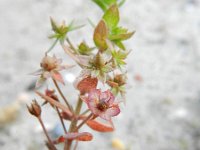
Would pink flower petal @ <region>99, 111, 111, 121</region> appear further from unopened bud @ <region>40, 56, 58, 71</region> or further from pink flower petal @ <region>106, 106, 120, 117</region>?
unopened bud @ <region>40, 56, 58, 71</region>

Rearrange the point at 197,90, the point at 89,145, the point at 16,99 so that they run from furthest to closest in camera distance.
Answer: the point at 197,90, the point at 16,99, the point at 89,145

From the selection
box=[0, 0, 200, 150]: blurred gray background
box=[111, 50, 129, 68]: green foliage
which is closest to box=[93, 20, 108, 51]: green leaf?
box=[111, 50, 129, 68]: green foliage

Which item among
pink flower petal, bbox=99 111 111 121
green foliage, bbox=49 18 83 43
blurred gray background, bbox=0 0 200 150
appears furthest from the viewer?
blurred gray background, bbox=0 0 200 150

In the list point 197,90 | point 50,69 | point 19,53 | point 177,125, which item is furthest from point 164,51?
point 50,69

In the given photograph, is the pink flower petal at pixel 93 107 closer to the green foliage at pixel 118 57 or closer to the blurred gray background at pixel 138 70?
the green foliage at pixel 118 57

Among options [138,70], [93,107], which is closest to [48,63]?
[93,107]

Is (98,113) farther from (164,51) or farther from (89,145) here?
(164,51)

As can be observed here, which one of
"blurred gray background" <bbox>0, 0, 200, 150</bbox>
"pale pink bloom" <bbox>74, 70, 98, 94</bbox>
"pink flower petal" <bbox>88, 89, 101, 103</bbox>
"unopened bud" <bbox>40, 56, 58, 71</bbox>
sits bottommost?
"pink flower petal" <bbox>88, 89, 101, 103</bbox>

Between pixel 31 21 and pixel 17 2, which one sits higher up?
pixel 17 2
